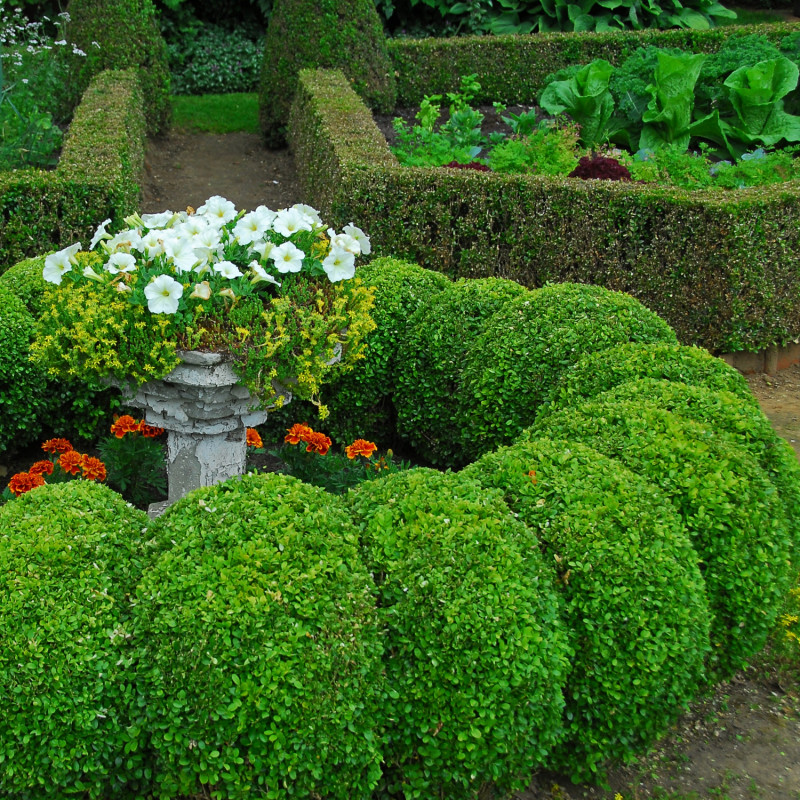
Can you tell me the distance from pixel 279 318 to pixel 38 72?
340 inches

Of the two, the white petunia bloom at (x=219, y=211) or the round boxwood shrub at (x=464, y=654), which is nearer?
the round boxwood shrub at (x=464, y=654)

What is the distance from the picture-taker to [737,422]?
373 cm

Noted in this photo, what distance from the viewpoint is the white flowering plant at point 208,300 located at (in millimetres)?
3373

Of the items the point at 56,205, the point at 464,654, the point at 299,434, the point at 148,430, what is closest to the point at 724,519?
the point at 464,654

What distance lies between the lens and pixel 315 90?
920cm

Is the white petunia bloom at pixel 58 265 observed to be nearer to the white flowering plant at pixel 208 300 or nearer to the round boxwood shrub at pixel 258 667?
the white flowering plant at pixel 208 300

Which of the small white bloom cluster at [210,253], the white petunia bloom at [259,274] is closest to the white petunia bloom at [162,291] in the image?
the small white bloom cluster at [210,253]

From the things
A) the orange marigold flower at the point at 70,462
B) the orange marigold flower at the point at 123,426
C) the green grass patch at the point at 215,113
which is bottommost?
the green grass patch at the point at 215,113

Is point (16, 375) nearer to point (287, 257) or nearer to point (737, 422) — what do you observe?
point (287, 257)

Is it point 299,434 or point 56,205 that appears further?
point 56,205

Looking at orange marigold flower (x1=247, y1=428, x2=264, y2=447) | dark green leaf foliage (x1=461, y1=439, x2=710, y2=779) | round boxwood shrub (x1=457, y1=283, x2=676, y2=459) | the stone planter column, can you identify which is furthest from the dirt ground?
orange marigold flower (x1=247, y1=428, x2=264, y2=447)

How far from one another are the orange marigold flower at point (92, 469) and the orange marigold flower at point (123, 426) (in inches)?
7.1

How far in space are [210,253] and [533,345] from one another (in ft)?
5.60

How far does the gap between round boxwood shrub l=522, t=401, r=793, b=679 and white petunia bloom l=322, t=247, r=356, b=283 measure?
3.94 ft
